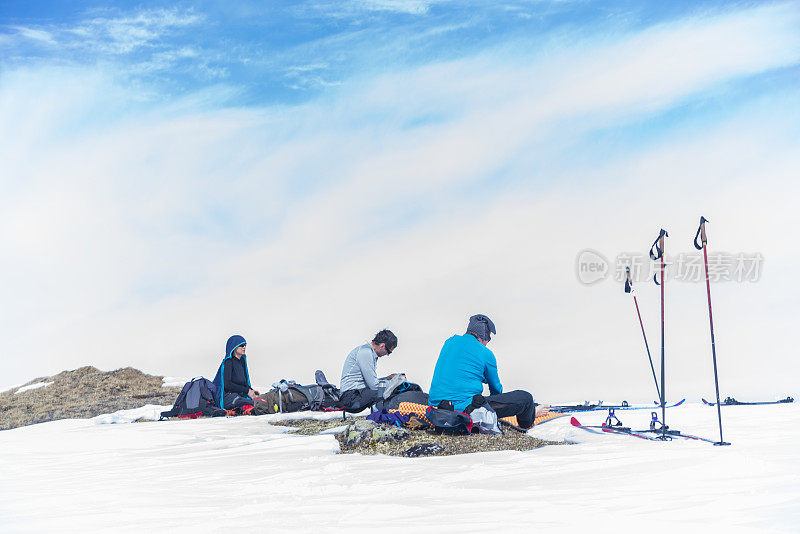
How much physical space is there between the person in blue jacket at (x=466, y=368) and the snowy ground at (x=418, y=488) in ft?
3.06

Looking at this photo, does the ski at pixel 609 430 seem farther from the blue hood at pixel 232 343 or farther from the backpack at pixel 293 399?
the blue hood at pixel 232 343

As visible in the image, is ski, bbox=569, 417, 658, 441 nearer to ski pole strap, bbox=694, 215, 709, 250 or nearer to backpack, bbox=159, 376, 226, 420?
ski pole strap, bbox=694, 215, 709, 250

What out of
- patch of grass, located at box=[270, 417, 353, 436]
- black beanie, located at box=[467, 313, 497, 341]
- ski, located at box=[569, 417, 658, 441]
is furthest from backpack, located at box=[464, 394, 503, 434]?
patch of grass, located at box=[270, 417, 353, 436]

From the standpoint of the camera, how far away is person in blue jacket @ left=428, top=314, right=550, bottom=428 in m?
6.35

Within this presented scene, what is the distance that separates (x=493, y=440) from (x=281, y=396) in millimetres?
4931

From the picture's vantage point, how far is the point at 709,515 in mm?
A: 3371

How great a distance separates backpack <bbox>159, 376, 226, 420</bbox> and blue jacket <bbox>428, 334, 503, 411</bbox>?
505 cm

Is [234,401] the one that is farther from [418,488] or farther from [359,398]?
[418,488]

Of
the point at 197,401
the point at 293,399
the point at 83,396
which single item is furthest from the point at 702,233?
the point at 83,396

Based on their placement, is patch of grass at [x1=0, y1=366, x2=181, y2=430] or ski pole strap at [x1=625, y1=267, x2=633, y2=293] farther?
patch of grass at [x1=0, y1=366, x2=181, y2=430]

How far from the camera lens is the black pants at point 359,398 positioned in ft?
28.6

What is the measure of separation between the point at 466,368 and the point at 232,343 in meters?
5.05

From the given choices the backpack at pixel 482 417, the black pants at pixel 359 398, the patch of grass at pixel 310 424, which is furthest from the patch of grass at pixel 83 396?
the backpack at pixel 482 417

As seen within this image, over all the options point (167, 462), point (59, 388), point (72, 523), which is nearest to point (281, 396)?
point (167, 462)
